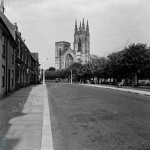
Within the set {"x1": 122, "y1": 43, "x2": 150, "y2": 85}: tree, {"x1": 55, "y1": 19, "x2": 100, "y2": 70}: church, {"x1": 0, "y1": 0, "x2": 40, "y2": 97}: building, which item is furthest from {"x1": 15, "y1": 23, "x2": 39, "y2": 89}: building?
{"x1": 55, "y1": 19, "x2": 100, "y2": 70}: church

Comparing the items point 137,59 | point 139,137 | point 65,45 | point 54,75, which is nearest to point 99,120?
point 139,137

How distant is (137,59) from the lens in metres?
37.4

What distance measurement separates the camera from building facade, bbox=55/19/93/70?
13575cm

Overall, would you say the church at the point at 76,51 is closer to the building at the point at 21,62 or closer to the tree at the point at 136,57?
the tree at the point at 136,57

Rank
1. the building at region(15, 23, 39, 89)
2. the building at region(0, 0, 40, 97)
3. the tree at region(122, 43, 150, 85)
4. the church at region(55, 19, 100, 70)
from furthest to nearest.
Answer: the church at region(55, 19, 100, 70) → the tree at region(122, 43, 150, 85) → the building at region(15, 23, 39, 89) → the building at region(0, 0, 40, 97)

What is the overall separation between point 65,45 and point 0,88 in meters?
137

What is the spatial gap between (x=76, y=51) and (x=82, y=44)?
6.16 m

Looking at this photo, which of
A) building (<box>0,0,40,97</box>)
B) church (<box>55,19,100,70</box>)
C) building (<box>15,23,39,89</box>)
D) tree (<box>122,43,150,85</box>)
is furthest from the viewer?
church (<box>55,19,100,70</box>)

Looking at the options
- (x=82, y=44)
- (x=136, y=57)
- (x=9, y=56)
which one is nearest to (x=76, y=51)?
(x=82, y=44)

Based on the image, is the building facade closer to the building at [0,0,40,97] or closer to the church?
the church

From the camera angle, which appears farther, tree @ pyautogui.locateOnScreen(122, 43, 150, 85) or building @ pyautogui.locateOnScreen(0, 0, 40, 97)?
tree @ pyautogui.locateOnScreen(122, 43, 150, 85)

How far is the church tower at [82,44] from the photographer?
13575cm

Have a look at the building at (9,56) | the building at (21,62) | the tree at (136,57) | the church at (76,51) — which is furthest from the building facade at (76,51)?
the building at (9,56)

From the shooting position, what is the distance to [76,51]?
137m
